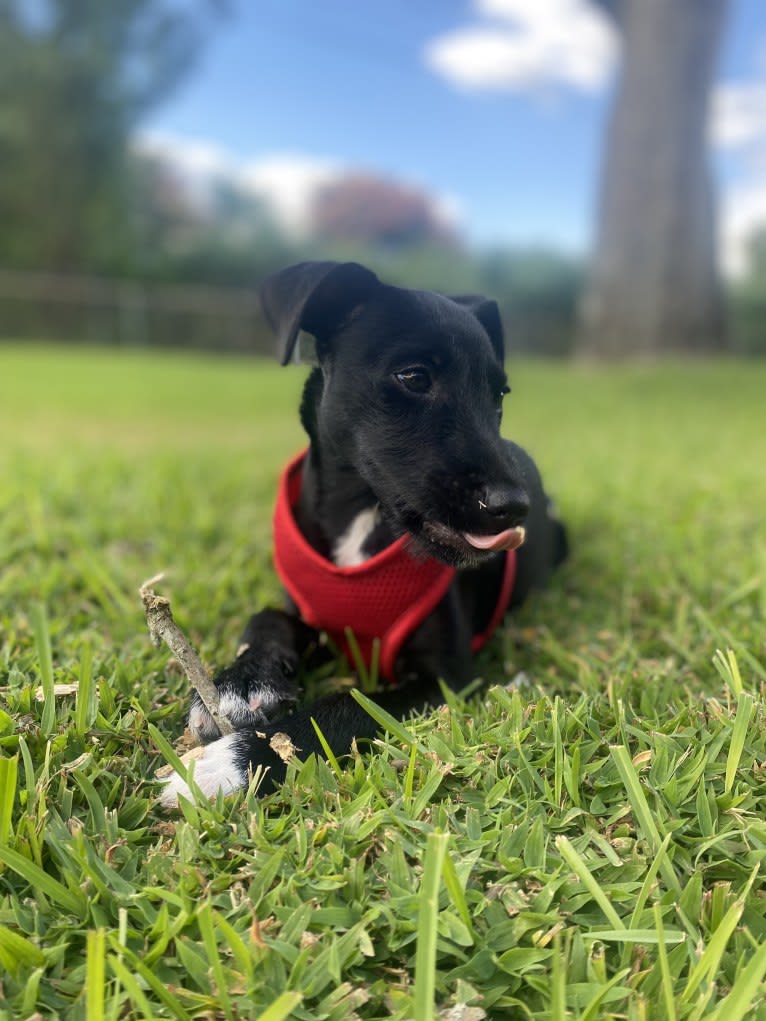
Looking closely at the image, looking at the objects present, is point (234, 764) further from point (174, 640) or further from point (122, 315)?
point (122, 315)

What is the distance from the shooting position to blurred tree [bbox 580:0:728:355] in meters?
15.7

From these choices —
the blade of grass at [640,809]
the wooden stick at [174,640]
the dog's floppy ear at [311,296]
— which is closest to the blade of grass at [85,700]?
the wooden stick at [174,640]

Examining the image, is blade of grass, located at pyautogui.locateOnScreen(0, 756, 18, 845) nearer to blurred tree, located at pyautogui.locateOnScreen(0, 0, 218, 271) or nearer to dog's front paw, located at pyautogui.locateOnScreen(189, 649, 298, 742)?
dog's front paw, located at pyautogui.locateOnScreen(189, 649, 298, 742)

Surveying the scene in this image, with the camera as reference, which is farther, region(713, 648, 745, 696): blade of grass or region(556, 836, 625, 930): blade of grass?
region(713, 648, 745, 696): blade of grass

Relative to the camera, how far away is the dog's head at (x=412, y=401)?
6.22 feet

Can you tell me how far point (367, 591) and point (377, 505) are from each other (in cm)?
25

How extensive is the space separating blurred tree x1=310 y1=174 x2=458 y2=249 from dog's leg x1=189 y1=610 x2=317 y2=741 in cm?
6237

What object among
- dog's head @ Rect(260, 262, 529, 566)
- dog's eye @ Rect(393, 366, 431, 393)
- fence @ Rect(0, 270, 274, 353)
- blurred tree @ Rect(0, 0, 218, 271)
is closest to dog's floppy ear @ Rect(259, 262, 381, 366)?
dog's head @ Rect(260, 262, 529, 566)

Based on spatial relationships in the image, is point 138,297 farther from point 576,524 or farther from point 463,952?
point 463,952

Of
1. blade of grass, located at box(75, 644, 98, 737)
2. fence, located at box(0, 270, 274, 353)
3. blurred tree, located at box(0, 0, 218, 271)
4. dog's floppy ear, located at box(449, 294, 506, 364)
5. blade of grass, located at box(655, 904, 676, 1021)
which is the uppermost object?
blurred tree, located at box(0, 0, 218, 271)

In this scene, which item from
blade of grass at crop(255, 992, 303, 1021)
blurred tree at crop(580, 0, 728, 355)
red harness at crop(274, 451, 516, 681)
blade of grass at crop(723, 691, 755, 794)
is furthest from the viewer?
blurred tree at crop(580, 0, 728, 355)

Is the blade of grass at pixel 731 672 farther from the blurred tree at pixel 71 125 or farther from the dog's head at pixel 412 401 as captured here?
the blurred tree at pixel 71 125

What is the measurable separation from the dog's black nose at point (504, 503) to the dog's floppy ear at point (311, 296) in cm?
66

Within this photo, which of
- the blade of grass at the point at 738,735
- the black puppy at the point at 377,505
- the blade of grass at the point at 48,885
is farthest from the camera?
the black puppy at the point at 377,505
